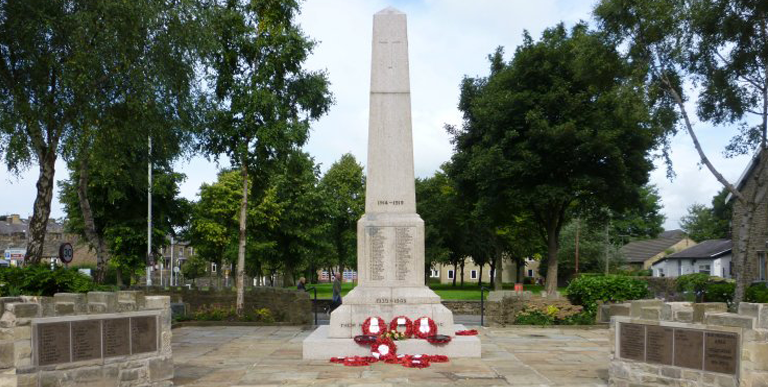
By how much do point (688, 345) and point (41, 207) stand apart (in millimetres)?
14570

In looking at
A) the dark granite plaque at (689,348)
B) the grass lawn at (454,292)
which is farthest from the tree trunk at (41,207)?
the grass lawn at (454,292)

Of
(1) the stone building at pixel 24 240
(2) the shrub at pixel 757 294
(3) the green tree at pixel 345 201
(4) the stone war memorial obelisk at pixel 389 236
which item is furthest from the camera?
(1) the stone building at pixel 24 240

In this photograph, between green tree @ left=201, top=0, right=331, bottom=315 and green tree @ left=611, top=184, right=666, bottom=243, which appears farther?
green tree @ left=611, top=184, right=666, bottom=243

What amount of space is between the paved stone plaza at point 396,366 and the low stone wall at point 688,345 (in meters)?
0.91

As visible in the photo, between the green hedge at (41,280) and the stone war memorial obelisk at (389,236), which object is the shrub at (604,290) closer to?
the stone war memorial obelisk at (389,236)

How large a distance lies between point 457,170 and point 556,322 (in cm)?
1657

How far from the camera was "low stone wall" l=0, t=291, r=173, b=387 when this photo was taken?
778 centimetres

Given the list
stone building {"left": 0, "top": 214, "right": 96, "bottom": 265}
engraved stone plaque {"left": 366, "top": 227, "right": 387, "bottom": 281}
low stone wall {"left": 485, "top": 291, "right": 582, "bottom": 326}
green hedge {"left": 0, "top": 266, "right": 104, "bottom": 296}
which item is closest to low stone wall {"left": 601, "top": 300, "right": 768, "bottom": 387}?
engraved stone plaque {"left": 366, "top": 227, "right": 387, "bottom": 281}

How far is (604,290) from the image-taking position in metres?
19.5

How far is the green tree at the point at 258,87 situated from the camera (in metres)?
20.7

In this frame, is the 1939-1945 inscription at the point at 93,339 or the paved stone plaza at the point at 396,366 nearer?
the 1939-1945 inscription at the point at 93,339

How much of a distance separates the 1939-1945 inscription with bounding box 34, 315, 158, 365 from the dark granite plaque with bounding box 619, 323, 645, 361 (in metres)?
6.84

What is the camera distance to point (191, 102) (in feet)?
61.6

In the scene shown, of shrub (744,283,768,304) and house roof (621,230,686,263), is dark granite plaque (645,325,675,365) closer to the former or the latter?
shrub (744,283,768,304)
